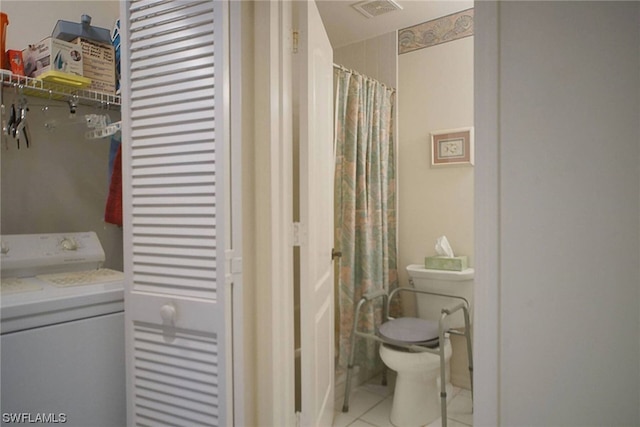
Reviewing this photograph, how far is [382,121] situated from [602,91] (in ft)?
5.66

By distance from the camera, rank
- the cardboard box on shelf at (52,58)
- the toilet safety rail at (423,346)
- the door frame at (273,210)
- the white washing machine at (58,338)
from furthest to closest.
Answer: the toilet safety rail at (423,346)
the cardboard box on shelf at (52,58)
the door frame at (273,210)
the white washing machine at (58,338)

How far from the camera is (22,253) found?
1.53 metres

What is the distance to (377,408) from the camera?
7.06 ft

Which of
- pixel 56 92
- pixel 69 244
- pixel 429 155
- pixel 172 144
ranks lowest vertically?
pixel 69 244

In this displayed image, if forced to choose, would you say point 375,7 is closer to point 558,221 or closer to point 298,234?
point 298,234

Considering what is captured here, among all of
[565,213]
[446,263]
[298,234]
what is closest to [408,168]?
[446,263]

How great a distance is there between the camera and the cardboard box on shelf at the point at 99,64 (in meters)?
1.65

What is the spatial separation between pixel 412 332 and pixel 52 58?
206cm

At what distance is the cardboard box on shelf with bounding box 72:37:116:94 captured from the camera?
1.65m

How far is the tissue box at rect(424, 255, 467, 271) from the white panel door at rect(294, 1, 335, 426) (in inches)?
31.2

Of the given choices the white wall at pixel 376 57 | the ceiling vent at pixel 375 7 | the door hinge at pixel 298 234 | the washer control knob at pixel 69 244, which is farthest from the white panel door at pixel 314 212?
the washer control knob at pixel 69 244

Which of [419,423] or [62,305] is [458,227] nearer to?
[419,423]

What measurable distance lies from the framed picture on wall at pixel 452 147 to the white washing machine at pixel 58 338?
1.93 metres

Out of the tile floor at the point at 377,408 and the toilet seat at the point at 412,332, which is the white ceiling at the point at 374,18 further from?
the tile floor at the point at 377,408
